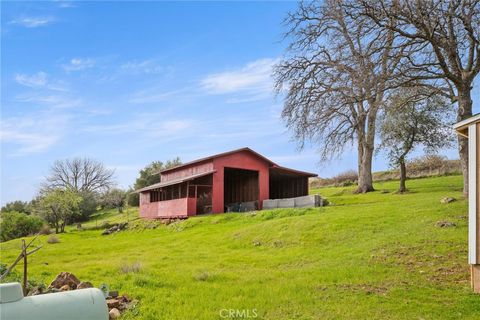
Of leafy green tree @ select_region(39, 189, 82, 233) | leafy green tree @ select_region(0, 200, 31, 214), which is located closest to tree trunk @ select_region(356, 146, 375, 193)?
leafy green tree @ select_region(39, 189, 82, 233)

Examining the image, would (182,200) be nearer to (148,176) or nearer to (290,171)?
(290,171)

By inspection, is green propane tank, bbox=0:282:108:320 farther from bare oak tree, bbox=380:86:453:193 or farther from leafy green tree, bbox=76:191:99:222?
leafy green tree, bbox=76:191:99:222

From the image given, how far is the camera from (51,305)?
469cm

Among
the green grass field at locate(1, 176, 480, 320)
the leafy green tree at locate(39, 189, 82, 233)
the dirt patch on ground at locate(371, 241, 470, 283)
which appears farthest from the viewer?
the leafy green tree at locate(39, 189, 82, 233)

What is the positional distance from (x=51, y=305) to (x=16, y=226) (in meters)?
41.6

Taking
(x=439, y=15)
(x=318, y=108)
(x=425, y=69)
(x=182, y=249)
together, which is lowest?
(x=182, y=249)

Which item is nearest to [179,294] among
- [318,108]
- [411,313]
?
[411,313]

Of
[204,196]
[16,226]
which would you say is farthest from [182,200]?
[16,226]

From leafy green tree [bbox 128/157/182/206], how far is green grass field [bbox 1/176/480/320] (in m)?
40.8

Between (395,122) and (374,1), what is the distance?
46.5 feet

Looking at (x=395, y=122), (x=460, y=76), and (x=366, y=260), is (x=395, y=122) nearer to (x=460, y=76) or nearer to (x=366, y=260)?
(x=460, y=76)

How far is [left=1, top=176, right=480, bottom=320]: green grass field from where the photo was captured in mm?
A: 8406

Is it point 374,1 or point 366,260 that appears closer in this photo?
point 366,260

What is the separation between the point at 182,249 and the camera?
18.3 meters
